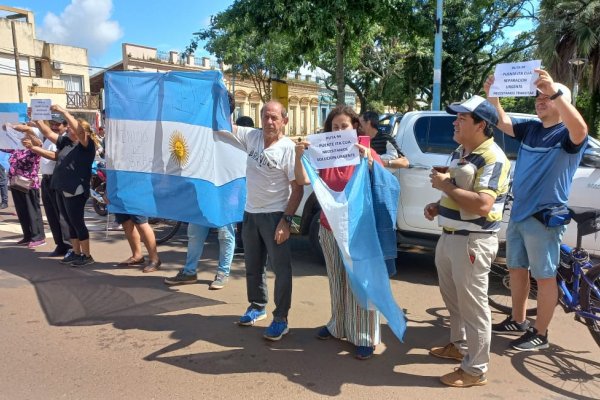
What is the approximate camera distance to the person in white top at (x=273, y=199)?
372 centimetres

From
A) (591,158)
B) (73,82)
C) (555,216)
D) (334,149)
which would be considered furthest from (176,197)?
(73,82)

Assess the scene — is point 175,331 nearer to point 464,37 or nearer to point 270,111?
point 270,111

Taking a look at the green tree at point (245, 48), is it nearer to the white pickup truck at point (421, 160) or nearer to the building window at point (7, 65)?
the white pickup truck at point (421, 160)

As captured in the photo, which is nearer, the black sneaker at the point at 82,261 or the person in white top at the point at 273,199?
the person in white top at the point at 273,199

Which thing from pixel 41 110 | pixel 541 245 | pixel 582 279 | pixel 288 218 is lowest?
pixel 582 279

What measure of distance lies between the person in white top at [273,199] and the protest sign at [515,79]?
1.62 meters

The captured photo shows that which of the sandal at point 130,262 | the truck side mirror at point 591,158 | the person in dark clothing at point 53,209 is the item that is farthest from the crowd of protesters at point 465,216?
the person in dark clothing at point 53,209

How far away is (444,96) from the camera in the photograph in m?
20.1

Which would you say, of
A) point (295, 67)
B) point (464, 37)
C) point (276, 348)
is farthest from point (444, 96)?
point (276, 348)

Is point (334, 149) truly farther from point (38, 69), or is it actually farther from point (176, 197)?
point (38, 69)

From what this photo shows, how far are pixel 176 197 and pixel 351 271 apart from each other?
2372 millimetres

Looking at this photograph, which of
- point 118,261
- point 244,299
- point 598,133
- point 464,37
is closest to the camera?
point 244,299

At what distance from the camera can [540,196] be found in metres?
3.46

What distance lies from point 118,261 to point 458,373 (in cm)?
459
